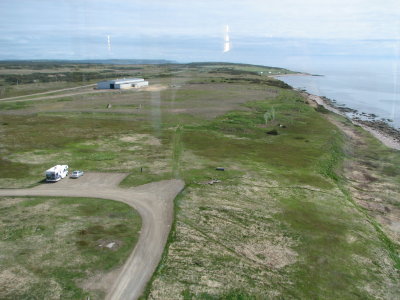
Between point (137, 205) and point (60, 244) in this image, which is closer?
point (60, 244)

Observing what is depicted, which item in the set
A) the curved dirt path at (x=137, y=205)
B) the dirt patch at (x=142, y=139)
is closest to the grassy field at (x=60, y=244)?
the curved dirt path at (x=137, y=205)

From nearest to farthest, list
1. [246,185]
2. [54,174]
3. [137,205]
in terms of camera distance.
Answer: [137,205] → [54,174] → [246,185]

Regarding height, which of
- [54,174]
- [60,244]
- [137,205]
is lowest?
[60,244]

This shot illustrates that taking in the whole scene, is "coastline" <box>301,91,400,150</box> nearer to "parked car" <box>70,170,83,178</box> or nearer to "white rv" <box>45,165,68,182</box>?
"parked car" <box>70,170,83,178</box>

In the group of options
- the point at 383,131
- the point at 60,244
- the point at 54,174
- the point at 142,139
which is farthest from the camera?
the point at 383,131

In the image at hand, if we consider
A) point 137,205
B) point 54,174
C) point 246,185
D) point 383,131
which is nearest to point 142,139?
point 54,174

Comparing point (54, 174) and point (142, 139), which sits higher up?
point (142, 139)

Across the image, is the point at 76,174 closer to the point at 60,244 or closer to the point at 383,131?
the point at 60,244
